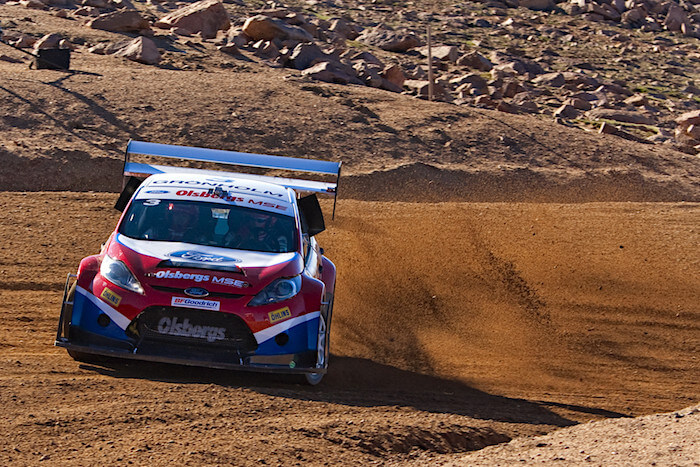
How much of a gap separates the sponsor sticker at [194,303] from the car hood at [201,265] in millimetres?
120

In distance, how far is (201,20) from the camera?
29.1 metres

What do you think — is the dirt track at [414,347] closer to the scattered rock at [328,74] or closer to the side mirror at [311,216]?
the side mirror at [311,216]

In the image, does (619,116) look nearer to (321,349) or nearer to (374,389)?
(374,389)

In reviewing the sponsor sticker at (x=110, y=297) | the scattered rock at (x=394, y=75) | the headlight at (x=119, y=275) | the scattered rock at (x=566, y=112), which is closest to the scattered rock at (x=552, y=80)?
the scattered rock at (x=566, y=112)

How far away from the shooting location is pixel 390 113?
819 inches

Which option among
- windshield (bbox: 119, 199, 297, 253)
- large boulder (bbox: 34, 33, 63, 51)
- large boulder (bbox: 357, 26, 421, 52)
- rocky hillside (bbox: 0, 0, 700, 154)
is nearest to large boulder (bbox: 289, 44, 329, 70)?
rocky hillside (bbox: 0, 0, 700, 154)

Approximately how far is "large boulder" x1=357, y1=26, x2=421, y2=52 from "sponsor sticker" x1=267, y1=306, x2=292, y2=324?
2661cm

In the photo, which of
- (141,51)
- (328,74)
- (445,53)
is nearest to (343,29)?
(445,53)

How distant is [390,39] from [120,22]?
423 inches

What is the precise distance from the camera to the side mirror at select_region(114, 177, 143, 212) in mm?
9633

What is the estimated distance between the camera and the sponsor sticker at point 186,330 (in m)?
7.91

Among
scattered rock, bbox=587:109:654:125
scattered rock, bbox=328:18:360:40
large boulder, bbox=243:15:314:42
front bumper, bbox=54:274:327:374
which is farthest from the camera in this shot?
scattered rock, bbox=328:18:360:40

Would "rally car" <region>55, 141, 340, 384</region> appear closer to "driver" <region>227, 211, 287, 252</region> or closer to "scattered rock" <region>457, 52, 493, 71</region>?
"driver" <region>227, 211, 287, 252</region>

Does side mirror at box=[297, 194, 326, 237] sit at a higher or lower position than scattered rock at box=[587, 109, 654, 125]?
higher
